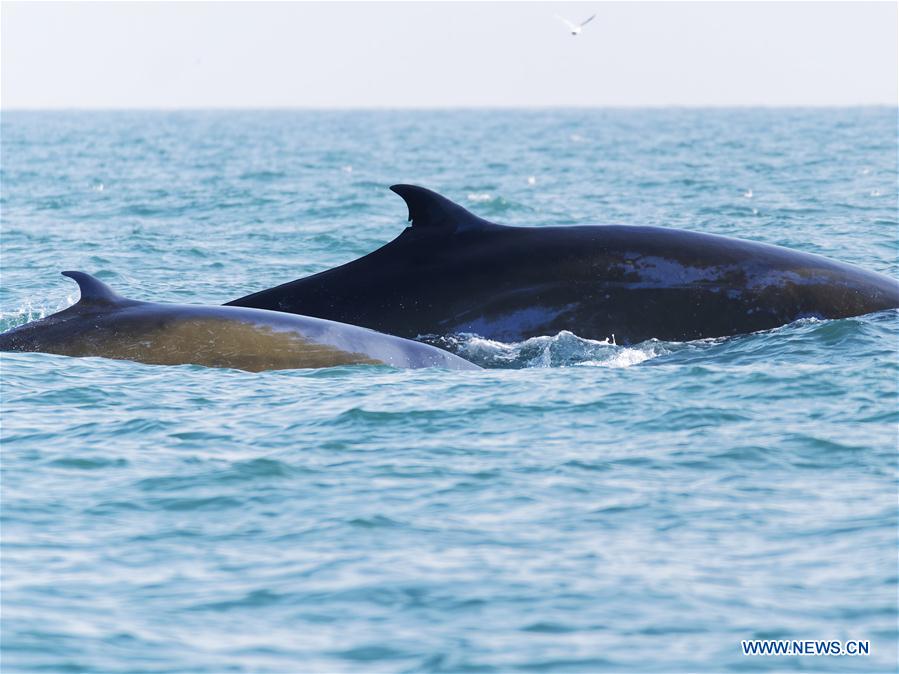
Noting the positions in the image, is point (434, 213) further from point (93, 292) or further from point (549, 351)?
point (93, 292)

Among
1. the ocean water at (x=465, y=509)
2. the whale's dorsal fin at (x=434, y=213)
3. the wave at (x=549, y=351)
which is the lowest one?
the ocean water at (x=465, y=509)

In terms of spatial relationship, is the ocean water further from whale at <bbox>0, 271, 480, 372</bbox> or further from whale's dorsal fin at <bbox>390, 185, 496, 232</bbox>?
whale's dorsal fin at <bbox>390, 185, 496, 232</bbox>

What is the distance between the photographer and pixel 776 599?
8.08 metres

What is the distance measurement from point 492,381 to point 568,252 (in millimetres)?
2172

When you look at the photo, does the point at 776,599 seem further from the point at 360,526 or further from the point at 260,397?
the point at 260,397

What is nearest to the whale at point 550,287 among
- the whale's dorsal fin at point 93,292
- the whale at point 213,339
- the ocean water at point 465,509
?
the ocean water at point 465,509

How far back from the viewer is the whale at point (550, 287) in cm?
1474

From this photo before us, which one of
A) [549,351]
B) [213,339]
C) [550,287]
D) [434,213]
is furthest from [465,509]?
[434,213]

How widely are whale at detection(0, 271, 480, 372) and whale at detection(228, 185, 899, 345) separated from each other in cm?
67

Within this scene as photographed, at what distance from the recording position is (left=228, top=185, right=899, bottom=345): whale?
1474cm

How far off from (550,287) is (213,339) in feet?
11.1

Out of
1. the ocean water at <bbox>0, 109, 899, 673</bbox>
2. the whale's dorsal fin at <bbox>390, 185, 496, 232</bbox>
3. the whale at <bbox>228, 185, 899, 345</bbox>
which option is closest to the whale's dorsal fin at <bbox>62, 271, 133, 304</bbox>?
the ocean water at <bbox>0, 109, 899, 673</bbox>

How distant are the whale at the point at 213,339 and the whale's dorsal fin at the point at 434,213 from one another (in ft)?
4.66

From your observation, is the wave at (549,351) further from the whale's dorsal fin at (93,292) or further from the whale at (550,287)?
the whale's dorsal fin at (93,292)
